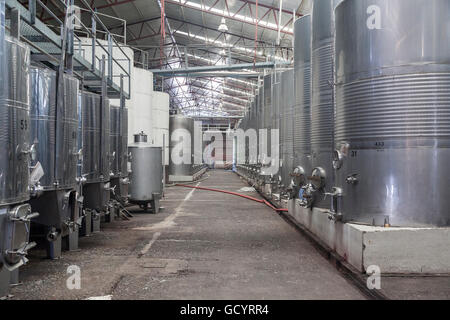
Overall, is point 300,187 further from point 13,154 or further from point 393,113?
point 13,154

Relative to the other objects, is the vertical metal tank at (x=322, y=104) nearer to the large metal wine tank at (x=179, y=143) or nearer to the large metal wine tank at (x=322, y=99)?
the large metal wine tank at (x=322, y=99)

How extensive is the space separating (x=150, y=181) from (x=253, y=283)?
6522 millimetres

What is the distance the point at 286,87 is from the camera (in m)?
10.8

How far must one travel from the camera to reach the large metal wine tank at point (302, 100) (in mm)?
8602

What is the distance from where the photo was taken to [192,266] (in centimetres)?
568

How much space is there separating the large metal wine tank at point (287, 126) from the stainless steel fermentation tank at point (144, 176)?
333cm

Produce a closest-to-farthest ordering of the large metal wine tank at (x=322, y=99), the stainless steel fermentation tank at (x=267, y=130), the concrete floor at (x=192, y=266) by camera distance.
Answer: the concrete floor at (x=192, y=266) < the large metal wine tank at (x=322, y=99) < the stainless steel fermentation tank at (x=267, y=130)

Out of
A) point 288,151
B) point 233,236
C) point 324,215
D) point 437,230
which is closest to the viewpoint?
point 437,230

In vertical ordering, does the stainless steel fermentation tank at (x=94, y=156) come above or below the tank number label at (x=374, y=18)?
below

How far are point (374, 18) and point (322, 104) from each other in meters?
2.21

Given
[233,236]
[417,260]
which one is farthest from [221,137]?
[417,260]

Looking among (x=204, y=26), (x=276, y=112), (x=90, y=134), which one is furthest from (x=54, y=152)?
(x=204, y=26)

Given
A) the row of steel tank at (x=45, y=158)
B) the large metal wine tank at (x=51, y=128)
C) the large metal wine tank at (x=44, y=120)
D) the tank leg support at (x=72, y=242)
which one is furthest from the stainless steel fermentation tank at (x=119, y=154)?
the large metal wine tank at (x=44, y=120)
